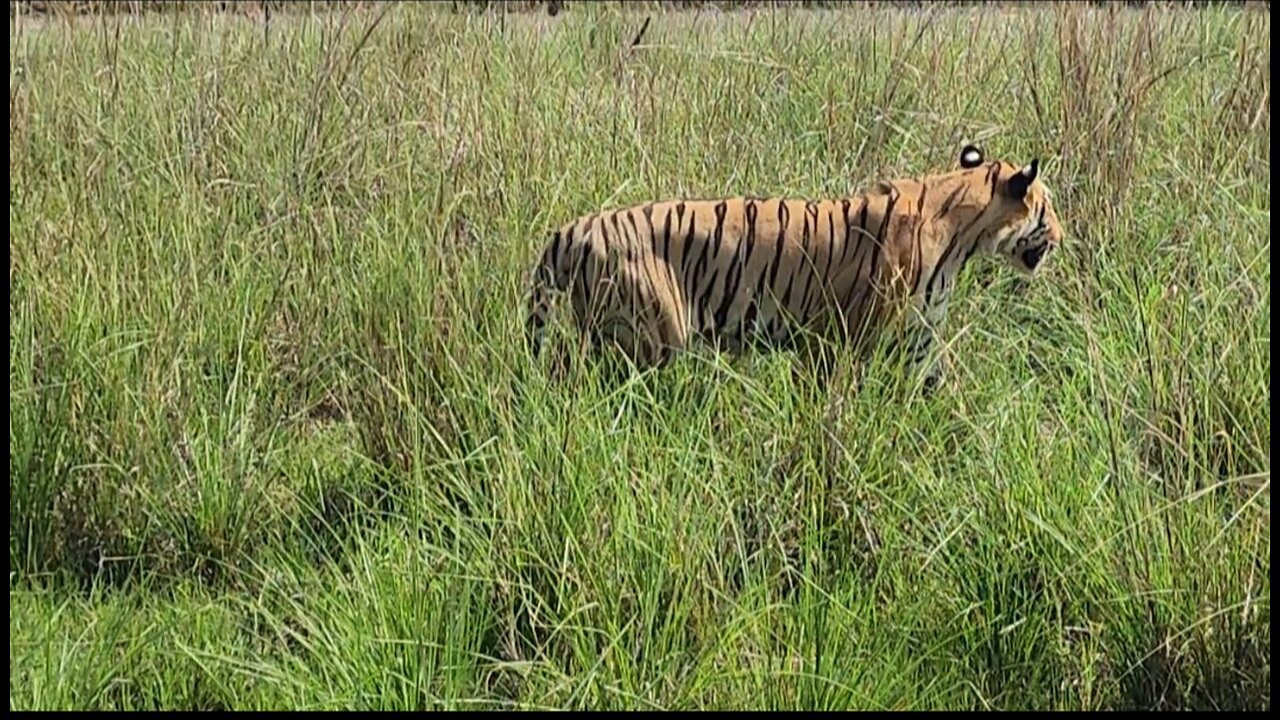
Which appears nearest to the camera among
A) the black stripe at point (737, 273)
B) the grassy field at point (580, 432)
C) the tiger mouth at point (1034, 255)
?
the grassy field at point (580, 432)

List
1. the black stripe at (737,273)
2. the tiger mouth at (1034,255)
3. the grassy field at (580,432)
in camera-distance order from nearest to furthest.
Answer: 1. the grassy field at (580,432)
2. the black stripe at (737,273)
3. the tiger mouth at (1034,255)

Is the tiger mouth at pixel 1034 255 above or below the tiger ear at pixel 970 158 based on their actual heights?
below

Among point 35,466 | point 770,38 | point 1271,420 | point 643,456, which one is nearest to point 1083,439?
point 1271,420

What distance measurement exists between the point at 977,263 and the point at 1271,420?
1236 millimetres

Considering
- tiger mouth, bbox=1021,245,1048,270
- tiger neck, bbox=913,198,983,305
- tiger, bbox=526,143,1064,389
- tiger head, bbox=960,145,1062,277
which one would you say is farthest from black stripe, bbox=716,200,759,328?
tiger mouth, bbox=1021,245,1048,270

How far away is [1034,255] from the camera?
3486 millimetres

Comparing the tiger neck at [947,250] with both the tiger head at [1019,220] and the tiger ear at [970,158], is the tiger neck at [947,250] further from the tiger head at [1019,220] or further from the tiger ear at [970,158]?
the tiger ear at [970,158]

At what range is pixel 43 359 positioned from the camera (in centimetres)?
282

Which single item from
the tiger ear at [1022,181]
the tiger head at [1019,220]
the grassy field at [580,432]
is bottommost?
the grassy field at [580,432]

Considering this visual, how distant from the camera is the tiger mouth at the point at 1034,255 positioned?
3482 mm

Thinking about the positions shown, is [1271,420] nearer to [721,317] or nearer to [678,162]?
[721,317]

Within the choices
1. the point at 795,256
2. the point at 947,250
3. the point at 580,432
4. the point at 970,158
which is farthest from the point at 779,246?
the point at 580,432

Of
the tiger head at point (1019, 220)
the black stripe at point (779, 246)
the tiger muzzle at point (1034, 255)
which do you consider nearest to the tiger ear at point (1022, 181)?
the tiger head at point (1019, 220)

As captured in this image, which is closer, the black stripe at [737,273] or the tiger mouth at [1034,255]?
the black stripe at [737,273]
